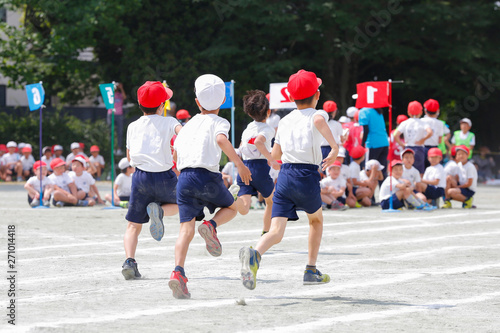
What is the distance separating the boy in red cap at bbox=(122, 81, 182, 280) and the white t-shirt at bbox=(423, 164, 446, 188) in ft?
33.8

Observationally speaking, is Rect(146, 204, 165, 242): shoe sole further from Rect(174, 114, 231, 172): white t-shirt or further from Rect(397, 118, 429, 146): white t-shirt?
Rect(397, 118, 429, 146): white t-shirt

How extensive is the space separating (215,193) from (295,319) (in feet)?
5.63

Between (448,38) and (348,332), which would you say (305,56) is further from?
(348,332)

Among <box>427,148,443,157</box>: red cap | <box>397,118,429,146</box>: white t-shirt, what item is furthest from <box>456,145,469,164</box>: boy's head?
<box>397,118,429,146</box>: white t-shirt

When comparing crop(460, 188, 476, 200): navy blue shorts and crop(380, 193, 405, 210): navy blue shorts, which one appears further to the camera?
crop(460, 188, 476, 200): navy blue shorts

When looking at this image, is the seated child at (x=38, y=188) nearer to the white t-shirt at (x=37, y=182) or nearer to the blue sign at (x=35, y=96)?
the white t-shirt at (x=37, y=182)

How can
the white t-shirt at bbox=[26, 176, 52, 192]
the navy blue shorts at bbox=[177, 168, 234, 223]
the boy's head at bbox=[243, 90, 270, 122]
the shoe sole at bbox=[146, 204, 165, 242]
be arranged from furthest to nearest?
A: the white t-shirt at bbox=[26, 176, 52, 192], the boy's head at bbox=[243, 90, 270, 122], the shoe sole at bbox=[146, 204, 165, 242], the navy blue shorts at bbox=[177, 168, 234, 223]

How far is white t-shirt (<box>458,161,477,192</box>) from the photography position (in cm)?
1855

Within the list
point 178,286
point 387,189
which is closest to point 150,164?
point 178,286

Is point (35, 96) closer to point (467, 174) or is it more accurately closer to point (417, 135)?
point (417, 135)

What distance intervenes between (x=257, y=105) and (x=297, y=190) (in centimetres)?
353

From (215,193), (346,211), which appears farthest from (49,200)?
(215,193)

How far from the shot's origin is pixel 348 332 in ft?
20.1

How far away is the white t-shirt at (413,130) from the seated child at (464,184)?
79 cm
